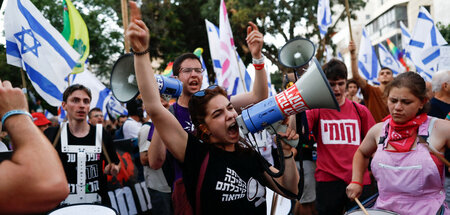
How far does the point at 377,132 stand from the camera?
2.62 meters

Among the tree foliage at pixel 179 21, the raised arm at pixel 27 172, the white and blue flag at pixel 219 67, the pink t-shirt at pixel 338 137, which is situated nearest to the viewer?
the raised arm at pixel 27 172

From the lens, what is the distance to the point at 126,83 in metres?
2.64

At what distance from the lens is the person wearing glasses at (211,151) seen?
1.87 m

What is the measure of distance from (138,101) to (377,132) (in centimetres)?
403

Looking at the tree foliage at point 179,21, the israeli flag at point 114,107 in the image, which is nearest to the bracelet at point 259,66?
the israeli flag at point 114,107

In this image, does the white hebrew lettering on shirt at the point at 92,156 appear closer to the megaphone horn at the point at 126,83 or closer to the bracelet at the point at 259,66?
the megaphone horn at the point at 126,83

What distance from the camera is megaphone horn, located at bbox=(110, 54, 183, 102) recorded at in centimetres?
256

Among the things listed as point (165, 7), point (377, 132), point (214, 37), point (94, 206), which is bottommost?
point (94, 206)

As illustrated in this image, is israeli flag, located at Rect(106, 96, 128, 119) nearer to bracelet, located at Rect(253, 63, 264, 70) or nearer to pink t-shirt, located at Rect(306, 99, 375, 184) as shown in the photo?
pink t-shirt, located at Rect(306, 99, 375, 184)

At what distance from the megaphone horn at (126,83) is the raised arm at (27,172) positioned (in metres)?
1.26

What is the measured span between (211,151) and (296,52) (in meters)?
1.06

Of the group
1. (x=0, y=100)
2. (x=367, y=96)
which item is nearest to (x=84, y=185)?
(x=0, y=100)

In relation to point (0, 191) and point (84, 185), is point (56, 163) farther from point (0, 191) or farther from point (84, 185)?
point (84, 185)

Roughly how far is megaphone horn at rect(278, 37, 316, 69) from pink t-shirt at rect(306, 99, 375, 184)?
112 centimetres
